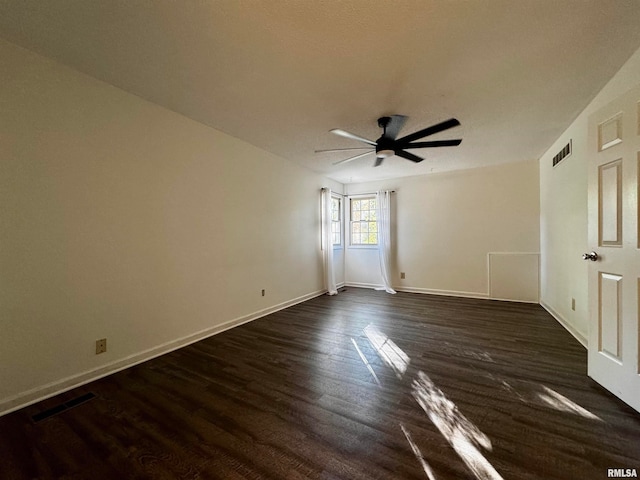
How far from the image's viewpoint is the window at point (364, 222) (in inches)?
230

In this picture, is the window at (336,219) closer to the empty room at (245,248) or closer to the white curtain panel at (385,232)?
the white curtain panel at (385,232)

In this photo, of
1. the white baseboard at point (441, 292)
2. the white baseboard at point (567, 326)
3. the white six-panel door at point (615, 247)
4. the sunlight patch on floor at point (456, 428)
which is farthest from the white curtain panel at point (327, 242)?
the white six-panel door at point (615, 247)

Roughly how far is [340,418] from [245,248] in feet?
8.00

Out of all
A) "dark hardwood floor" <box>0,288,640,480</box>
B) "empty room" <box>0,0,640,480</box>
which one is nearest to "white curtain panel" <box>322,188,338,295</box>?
"empty room" <box>0,0,640,480</box>

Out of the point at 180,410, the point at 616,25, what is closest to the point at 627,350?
the point at 616,25

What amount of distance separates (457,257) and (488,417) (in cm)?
377

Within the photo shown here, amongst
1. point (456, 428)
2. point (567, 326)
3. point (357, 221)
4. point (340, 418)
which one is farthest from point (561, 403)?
point (357, 221)

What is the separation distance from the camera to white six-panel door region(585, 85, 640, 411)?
63.5 inches

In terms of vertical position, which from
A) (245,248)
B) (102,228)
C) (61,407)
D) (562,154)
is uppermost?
(562,154)

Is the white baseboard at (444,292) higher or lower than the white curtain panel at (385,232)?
lower

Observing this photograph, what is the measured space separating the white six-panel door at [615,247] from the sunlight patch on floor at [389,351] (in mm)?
1359

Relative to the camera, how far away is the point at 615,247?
1759 mm

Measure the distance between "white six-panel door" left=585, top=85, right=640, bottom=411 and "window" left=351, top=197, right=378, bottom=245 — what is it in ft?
12.8

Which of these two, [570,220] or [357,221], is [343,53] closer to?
[570,220]
